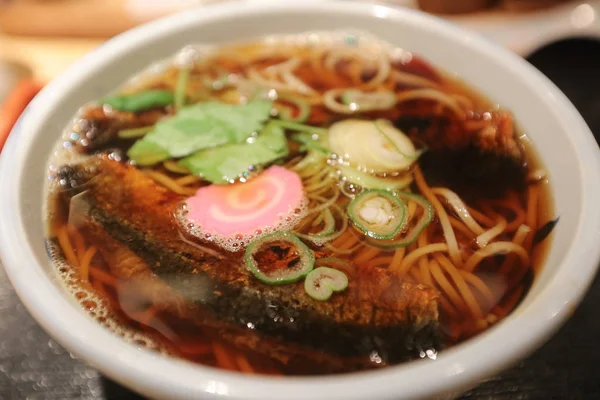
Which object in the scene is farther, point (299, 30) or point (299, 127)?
point (299, 30)

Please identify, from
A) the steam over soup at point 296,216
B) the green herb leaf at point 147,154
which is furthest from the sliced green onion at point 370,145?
the green herb leaf at point 147,154

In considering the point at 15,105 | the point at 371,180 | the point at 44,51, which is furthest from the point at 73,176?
the point at 44,51

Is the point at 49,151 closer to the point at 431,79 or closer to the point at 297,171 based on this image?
the point at 297,171

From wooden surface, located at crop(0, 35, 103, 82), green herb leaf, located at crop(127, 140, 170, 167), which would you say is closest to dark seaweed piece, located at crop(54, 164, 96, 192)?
green herb leaf, located at crop(127, 140, 170, 167)

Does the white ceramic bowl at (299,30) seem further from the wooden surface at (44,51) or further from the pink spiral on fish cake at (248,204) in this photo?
the wooden surface at (44,51)

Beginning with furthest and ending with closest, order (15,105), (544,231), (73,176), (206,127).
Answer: (15,105) → (206,127) → (73,176) → (544,231)

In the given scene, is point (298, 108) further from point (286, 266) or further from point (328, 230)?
point (286, 266)
